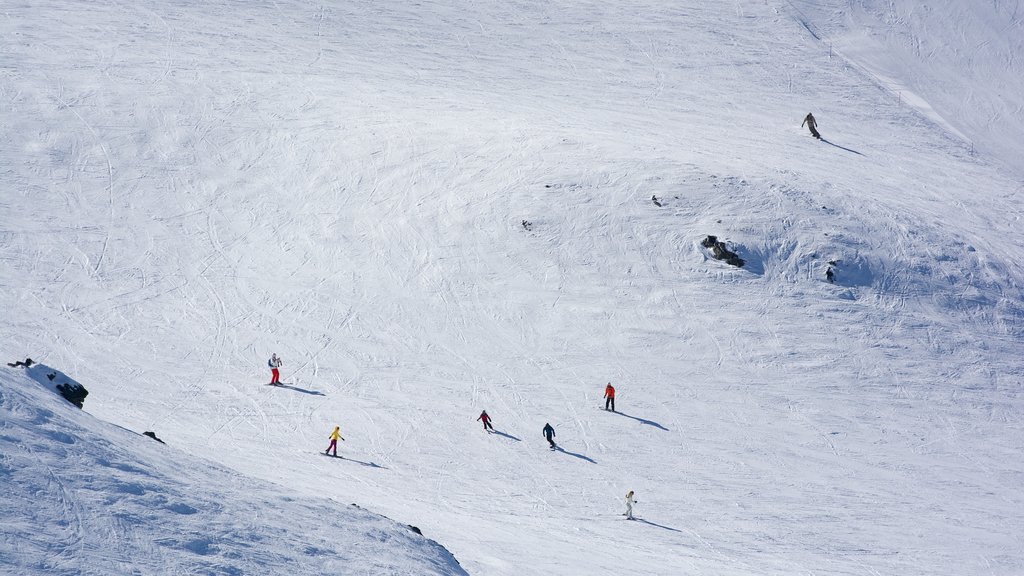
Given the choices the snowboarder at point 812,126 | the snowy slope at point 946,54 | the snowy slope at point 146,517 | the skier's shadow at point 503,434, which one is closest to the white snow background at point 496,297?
the snowy slope at point 146,517

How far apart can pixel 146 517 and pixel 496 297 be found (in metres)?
19.3

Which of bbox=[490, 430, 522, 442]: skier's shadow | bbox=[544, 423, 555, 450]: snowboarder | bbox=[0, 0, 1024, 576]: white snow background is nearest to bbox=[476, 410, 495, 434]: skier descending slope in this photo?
bbox=[490, 430, 522, 442]: skier's shadow

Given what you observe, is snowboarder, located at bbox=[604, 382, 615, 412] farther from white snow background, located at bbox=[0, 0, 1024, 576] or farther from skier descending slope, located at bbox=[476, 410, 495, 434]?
skier descending slope, located at bbox=[476, 410, 495, 434]

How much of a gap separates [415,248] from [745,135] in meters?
18.0

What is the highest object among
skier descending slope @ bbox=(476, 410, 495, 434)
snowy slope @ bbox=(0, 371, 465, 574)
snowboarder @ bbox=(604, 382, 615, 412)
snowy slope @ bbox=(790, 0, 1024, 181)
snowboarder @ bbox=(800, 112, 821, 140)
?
snowy slope @ bbox=(790, 0, 1024, 181)

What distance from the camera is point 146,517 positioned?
1238cm

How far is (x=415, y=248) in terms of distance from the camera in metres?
33.1

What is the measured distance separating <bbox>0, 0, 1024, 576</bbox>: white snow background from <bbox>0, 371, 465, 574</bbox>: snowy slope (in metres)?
0.06

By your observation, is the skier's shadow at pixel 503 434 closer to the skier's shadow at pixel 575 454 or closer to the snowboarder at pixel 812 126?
the skier's shadow at pixel 575 454

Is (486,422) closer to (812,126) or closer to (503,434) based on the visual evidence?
(503,434)

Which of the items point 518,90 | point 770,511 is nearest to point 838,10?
point 518,90

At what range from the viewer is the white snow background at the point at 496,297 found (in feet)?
60.7

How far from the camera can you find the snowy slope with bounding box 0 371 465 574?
11.3m

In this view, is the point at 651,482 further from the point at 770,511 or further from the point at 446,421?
the point at 446,421
